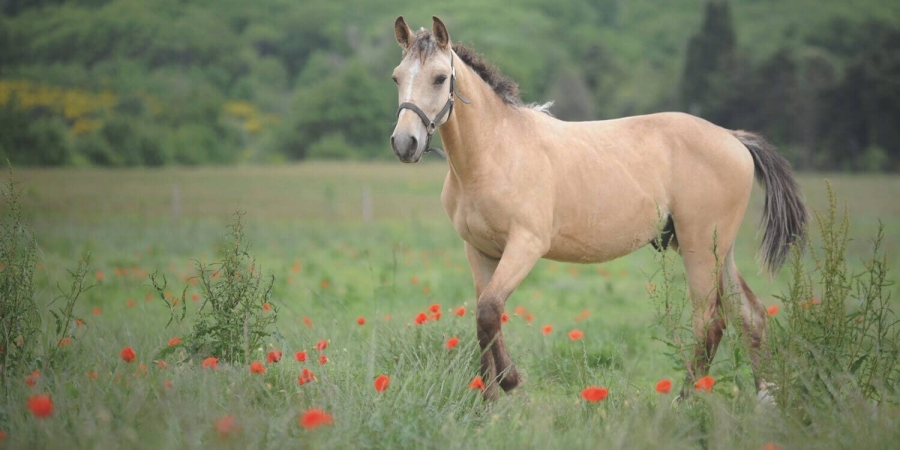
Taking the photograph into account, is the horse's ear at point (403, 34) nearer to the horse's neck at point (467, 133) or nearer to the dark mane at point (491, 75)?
the horse's neck at point (467, 133)

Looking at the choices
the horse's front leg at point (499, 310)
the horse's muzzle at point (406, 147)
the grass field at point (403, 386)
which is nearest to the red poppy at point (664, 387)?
the grass field at point (403, 386)

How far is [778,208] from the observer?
19.8ft

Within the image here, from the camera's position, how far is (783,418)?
3658mm

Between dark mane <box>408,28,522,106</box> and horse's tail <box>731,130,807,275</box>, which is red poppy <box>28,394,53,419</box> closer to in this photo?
dark mane <box>408,28,522,106</box>

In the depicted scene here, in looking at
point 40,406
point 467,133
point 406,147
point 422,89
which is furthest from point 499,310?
point 40,406

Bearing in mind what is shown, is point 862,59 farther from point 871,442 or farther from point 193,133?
point 871,442

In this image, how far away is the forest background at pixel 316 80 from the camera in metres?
43.4

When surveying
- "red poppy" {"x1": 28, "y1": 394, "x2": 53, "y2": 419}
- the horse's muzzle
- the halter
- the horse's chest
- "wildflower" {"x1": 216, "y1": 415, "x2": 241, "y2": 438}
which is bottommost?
"wildflower" {"x1": 216, "y1": 415, "x2": 241, "y2": 438}

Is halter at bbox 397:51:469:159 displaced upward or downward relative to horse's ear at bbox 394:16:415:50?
downward

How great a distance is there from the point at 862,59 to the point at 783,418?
1930 inches

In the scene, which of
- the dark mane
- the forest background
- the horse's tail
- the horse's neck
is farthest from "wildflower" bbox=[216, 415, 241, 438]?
the forest background

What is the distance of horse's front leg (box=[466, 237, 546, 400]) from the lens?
180 inches

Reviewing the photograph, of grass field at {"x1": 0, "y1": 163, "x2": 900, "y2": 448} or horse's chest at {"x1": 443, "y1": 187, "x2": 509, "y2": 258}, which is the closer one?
grass field at {"x1": 0, "y1": 163, "x2": 900, "y2": 448}

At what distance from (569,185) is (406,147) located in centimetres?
148
